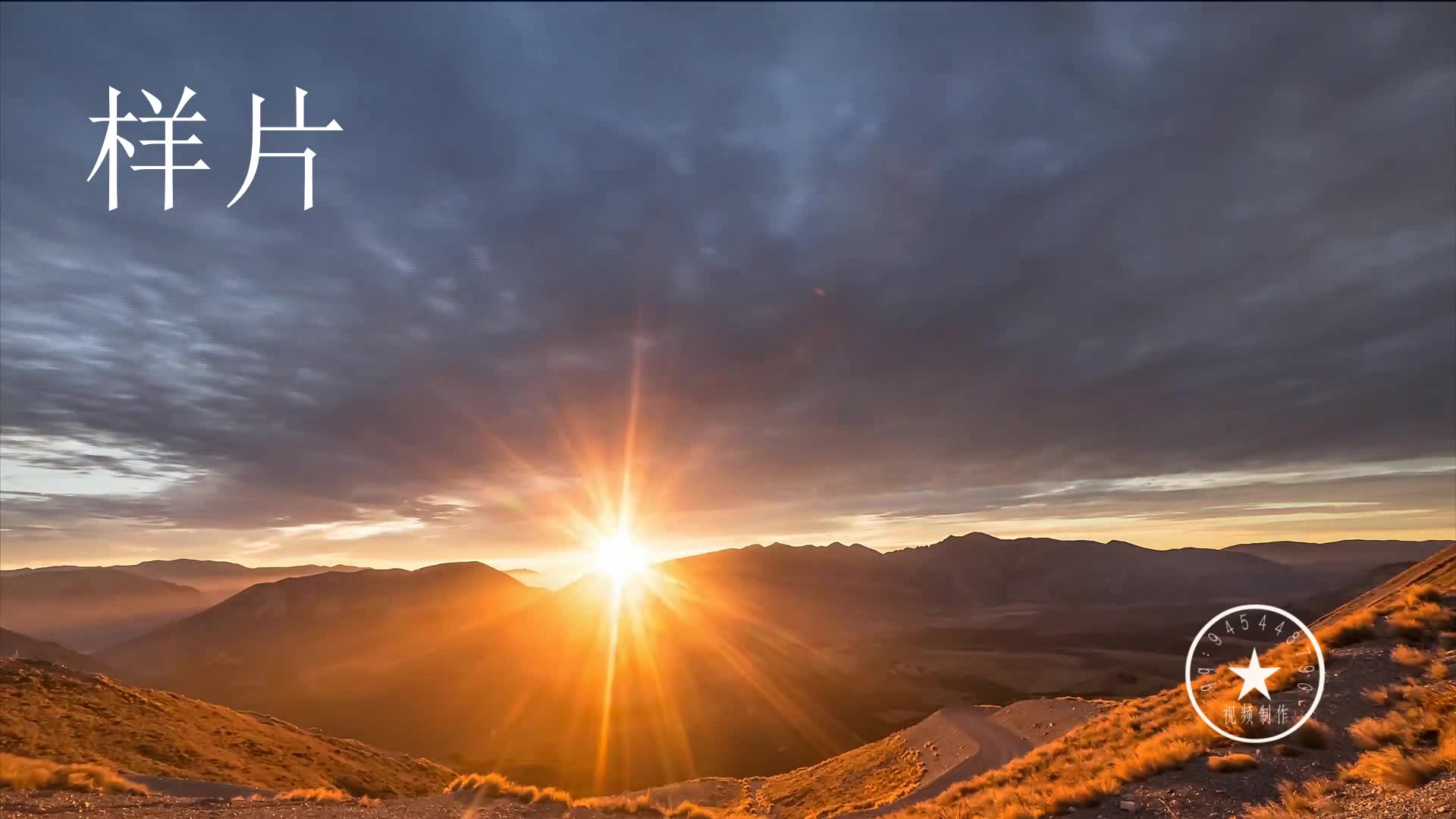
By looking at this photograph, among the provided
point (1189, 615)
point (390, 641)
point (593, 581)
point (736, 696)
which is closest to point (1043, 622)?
point (1189, 615)

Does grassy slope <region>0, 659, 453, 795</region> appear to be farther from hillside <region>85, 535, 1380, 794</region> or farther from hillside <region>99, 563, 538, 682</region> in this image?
hillside <region>99, 563, 538, 682</region>

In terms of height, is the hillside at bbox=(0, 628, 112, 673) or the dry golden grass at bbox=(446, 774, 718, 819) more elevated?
the dry golden grass at bbox=(446, 774, 718, 819)

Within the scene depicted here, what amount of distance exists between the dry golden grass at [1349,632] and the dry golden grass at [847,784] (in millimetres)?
17361

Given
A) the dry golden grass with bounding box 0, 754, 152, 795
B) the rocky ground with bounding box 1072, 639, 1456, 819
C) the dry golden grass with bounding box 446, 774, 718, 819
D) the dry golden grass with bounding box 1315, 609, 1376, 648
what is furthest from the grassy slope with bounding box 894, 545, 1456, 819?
the dry golden grass with bounding box 0, 754, 152, 795

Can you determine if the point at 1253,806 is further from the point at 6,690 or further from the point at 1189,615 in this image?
the point at 1189,615

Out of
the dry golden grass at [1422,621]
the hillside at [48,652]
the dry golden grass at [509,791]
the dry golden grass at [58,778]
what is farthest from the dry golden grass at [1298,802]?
the hillside at [48,652]

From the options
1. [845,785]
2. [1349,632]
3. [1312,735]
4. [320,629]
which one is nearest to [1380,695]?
[1312,735]

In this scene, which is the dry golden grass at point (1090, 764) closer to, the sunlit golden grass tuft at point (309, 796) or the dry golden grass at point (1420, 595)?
the dry golden grass at point (1420, 595)

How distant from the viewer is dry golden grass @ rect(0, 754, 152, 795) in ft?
45.6

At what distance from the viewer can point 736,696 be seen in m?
78.0

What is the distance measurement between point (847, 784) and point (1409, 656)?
26608 mm

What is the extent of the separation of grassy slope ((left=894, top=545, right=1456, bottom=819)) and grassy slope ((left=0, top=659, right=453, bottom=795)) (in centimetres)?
2249

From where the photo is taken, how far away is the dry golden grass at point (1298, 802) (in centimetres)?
840

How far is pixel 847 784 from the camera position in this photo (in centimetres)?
3394
